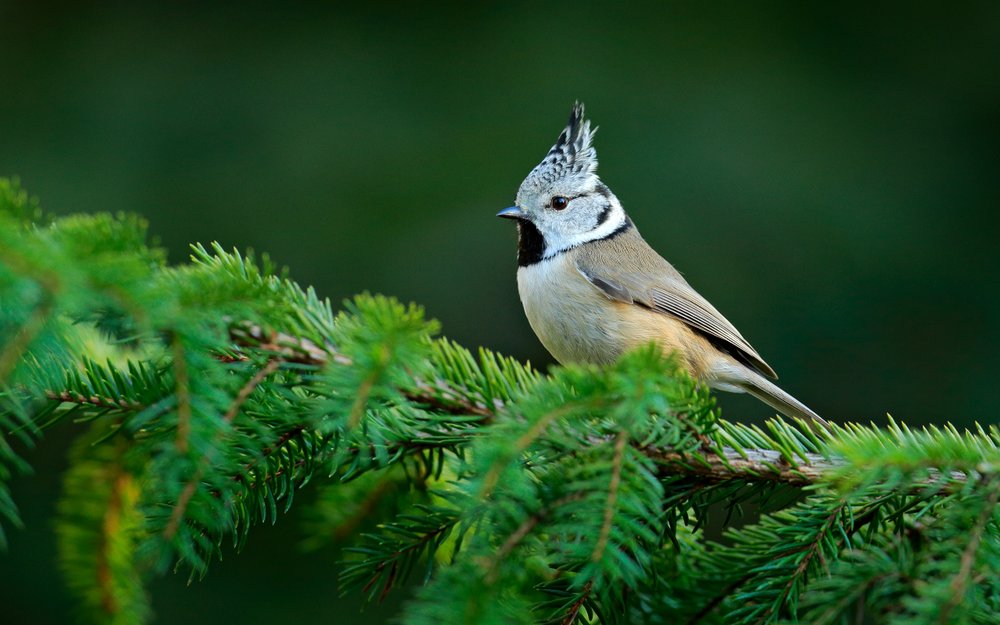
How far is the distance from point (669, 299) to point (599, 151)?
1.56 m

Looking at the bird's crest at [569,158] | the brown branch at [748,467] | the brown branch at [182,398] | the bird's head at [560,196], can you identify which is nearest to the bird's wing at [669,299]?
the bird's head at [560,196]

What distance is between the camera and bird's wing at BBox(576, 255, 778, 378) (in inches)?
125

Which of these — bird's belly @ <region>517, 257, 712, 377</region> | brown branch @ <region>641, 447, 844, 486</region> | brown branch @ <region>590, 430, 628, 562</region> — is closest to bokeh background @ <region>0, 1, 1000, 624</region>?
bird's belly @ <region>517, 257, 712, 377</region>

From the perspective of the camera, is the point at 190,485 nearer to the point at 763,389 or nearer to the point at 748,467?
the point at 748,467

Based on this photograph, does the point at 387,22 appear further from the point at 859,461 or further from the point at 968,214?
the point at 859,461

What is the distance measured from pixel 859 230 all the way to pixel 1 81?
15.7 feet

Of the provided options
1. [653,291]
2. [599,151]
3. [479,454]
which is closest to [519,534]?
[479,454]

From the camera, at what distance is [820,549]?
5.31 ft

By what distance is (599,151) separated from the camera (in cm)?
466

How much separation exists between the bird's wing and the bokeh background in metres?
1.19

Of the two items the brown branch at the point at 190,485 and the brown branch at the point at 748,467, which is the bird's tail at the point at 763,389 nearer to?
the brown branch at the point at 748,467

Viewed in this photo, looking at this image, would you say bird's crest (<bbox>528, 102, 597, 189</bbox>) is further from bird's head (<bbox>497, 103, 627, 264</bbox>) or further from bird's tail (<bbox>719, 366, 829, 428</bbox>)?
bird's tail (<bbox>719, 366, 829, 428</bbox>)

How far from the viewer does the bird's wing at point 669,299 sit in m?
3.18

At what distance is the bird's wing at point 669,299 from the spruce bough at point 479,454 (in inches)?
49.6
